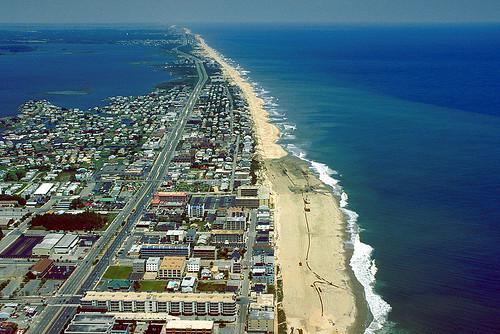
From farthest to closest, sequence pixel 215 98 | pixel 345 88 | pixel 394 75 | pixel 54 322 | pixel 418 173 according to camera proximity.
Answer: pixel 394 75, pixel 345 88, pixel 215 98, pixel 418 173, pixel 54 322

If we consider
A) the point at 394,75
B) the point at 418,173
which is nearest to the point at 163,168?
the point at 418,173

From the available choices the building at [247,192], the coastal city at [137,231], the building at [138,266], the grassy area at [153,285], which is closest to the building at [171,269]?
the coastal city at [137,231]

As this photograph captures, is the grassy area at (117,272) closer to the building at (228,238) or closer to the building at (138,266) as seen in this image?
the building at (138,266)

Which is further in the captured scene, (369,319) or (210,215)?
(210,215)

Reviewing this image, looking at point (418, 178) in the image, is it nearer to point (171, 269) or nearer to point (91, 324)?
point (171, 269)

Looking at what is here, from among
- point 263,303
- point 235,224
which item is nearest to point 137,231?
point 235,224

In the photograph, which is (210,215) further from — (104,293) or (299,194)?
(104,293)

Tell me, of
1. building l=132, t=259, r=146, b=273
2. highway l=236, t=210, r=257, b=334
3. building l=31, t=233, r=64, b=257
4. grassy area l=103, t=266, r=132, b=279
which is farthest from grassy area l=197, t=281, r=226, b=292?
building l=31, t=233, r=64, b=257
